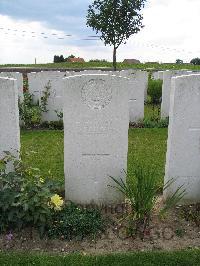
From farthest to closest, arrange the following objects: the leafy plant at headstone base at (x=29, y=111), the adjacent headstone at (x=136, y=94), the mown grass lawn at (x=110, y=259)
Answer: the adjacent headstone at (x=136, y=94) → the leafy plant at headstone base at (x=29, y=111) → the mown grass lawn at (x=110, y=259)

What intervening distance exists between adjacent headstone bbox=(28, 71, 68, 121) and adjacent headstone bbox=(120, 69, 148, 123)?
171 cm

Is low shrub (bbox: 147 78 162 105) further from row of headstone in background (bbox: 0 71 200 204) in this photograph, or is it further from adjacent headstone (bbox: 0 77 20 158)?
adjacent headstone (bbox: 0 77 20 158)

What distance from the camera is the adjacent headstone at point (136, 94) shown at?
9922 millimetres

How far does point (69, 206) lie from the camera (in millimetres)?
4688

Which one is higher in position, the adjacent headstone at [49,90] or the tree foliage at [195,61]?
the tree foliage at [195,61]

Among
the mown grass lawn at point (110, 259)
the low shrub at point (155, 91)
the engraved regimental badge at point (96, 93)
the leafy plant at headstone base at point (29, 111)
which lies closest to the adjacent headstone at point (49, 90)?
the leafy plant at headstone base at point (29, 111)

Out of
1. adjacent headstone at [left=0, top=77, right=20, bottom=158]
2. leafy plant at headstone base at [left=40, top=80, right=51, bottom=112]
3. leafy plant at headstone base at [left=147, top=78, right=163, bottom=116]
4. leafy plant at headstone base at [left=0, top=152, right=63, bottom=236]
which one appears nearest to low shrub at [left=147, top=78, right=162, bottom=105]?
leafy plant at headstone base at [left=147, top=78, right=163, bottom=116]

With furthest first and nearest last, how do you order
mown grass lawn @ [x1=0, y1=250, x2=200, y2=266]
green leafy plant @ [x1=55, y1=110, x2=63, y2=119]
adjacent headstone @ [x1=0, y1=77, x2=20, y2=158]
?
1. green leafy plant @ [x1=55, y1=110, x2=63, y2=119]
2. adjacent headstone @ [x1=0, y1=77, x2=20, y2=158]
3. mown grass lawn @ [x1=0, y1=250, x2=200, y2=266]

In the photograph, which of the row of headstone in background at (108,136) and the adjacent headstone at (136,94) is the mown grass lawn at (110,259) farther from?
the adjacent headstone at (136,94)

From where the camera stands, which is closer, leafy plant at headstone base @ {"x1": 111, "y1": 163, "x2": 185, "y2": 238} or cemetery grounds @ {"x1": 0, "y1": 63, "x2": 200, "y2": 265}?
cemetery grounds @ {"x1": 0, "y1": 63, "x2": 200, "y2": 265}

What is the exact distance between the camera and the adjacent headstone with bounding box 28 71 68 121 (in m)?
9.69

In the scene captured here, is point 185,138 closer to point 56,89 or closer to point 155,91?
point 56,89

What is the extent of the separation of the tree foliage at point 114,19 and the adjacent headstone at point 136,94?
1132 centimetres

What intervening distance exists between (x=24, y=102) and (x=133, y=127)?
277 cm
